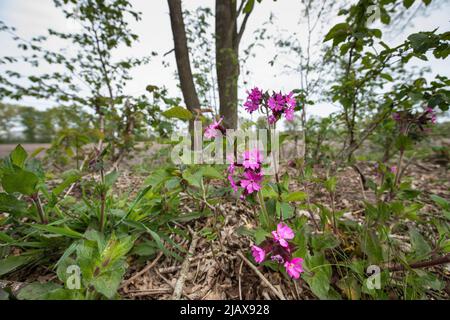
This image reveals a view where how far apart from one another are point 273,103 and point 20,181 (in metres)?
1.14

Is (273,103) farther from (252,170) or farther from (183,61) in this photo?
(183,61)

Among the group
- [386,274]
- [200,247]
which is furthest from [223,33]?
[386,274]

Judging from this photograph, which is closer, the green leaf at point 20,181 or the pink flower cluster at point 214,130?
the green leaf at point 20,181

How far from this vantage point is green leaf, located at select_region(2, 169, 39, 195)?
771 millimetres

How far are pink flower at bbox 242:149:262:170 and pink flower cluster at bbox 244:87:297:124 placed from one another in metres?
0.23

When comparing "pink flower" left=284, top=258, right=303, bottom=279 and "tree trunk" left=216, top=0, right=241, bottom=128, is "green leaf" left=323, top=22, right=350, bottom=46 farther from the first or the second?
"tree trunk" left=216, top=0, right=241, bottom=128

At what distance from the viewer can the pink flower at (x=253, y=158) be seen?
79 centimetres

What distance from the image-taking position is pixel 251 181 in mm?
833

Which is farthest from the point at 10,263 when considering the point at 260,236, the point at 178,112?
the point at 260,236

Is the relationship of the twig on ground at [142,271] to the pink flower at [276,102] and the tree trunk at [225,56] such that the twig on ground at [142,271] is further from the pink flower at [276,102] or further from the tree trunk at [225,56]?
the tree trunk at [225,56]

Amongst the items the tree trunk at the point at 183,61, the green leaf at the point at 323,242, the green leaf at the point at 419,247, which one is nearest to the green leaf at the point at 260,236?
the green leaf at the point at 323,242

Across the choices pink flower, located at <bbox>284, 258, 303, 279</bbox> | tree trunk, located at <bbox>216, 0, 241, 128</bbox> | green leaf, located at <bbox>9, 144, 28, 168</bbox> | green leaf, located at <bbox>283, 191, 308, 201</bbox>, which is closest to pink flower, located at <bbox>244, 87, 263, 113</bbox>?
green leaf, located at <bbox>283, 191, 308, 201</bbox>

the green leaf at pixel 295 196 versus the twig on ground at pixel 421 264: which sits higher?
the green leaf at pixel 295 196
